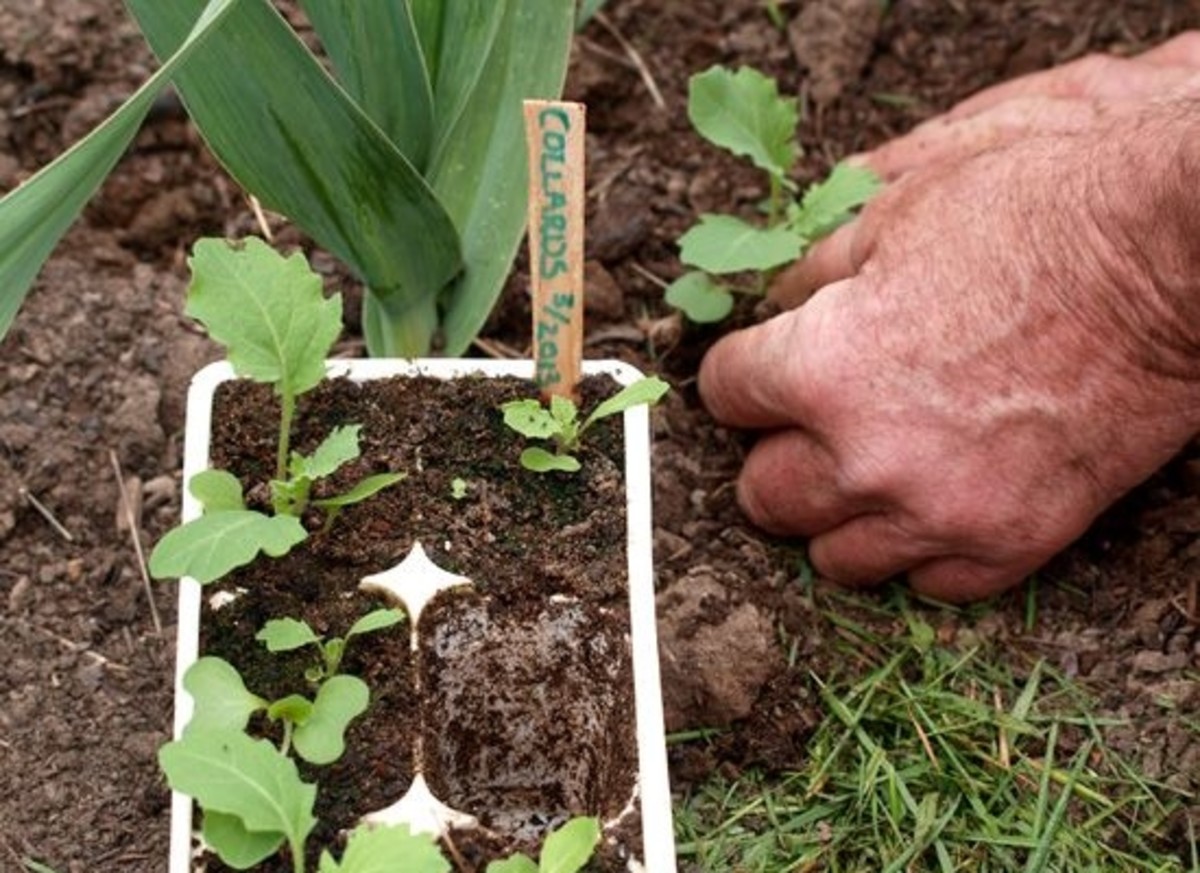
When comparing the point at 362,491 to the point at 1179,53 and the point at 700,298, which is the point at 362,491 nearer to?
the point at 700,298

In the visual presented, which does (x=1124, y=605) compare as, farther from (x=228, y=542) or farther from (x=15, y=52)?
(x=15, y=52)

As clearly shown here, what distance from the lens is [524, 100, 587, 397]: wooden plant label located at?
1.12 m

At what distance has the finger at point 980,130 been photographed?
1.68 m

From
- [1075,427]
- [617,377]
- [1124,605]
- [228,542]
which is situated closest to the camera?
[228,542]

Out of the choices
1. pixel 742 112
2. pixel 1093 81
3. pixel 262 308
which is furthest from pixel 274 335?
pixel 1093 81

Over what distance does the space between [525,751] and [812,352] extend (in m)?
0.47

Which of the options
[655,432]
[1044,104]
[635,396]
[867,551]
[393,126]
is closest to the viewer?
[635,396]

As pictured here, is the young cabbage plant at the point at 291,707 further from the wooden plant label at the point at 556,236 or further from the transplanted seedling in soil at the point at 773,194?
the transplanted seedling in soil at the point at 773,194

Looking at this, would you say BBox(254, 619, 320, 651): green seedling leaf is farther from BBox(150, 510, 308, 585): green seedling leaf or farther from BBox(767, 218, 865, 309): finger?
BBox(767, 218, 865, 309): finger

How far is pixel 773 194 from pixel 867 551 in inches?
14.1

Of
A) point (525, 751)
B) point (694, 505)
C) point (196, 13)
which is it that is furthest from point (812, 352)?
point (196, 13)

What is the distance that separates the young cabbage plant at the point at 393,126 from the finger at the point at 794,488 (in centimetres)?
29

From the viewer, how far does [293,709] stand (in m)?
1.10

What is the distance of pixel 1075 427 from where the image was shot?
144 centimetres
